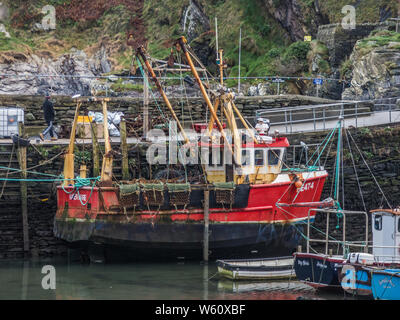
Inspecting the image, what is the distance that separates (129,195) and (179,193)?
1.25 meters

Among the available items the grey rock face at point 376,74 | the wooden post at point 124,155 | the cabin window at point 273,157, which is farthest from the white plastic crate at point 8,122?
the grey rock face at point 376,74

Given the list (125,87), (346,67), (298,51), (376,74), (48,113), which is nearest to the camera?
(48,113)

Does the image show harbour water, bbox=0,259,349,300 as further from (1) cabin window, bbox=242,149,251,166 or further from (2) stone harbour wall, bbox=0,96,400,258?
(1) cabin window, bbox=242,149,251,166

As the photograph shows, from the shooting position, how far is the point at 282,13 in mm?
38750

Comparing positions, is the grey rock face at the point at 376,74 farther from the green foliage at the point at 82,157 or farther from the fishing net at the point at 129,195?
the fishing net at the point at 129,195

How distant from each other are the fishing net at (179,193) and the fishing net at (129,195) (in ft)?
2.64

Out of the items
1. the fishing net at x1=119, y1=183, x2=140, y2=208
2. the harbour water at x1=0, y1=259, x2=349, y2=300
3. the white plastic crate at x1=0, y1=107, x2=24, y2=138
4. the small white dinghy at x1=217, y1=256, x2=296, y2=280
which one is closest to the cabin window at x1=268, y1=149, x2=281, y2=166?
the harbour water at x1=0, y1=259, x2=349, y2=300

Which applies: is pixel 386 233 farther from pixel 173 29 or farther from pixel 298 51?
pixel 173 29

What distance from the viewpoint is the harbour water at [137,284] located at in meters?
19.9

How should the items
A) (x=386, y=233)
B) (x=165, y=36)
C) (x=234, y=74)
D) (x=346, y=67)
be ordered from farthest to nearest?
(x=165, y=36), (x=234, y=74), (x=346, y=67), (x=386, y=233)

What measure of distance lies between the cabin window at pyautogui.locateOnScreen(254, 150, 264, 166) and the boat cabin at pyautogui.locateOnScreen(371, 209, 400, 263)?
4448 mm

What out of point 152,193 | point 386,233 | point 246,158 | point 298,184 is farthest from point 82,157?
point 386,233

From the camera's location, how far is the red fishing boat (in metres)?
23.3

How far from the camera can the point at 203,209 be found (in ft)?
77.8
